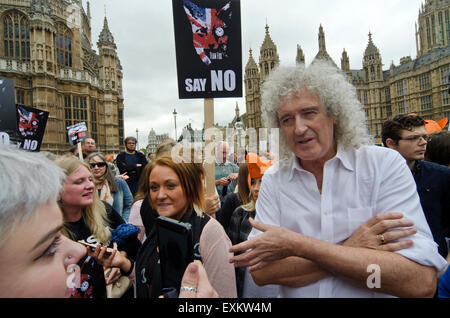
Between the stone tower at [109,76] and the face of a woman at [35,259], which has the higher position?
the stone tower at [109,76]

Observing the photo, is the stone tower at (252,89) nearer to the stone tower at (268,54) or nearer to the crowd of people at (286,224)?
the stone tower at (268,54)

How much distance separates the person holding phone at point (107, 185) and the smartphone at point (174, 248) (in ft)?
9.88

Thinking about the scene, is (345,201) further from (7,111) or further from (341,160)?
(7,111)

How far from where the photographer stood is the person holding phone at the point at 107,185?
4180 millimetres

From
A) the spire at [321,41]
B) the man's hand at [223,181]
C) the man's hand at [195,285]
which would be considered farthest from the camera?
the spire at [321,41]

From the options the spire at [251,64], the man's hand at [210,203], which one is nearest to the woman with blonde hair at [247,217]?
the man's hand at [210,203]

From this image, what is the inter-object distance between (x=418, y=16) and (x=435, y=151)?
84.7 metres

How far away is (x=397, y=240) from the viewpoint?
1.22 m

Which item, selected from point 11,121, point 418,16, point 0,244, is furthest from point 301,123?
point 418,16

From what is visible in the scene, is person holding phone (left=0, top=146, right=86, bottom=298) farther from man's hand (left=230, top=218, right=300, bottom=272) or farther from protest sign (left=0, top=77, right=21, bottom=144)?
protest sign (left=0, top=77, right=21, bottom=144)

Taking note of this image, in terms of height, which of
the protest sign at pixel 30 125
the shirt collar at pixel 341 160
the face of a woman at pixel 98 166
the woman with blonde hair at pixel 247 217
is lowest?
the woman with blonde hair at pixel 247 217

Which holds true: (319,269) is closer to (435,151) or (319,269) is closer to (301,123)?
(301,123)

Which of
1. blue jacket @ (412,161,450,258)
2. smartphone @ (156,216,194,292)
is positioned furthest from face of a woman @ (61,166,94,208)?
blue jacket @ (412,161,450,258)

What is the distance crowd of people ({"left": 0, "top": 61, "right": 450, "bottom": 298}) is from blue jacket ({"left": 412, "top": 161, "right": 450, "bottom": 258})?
1121mm
